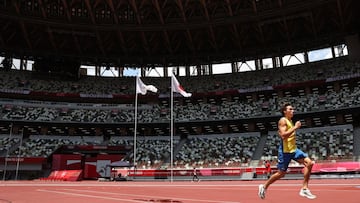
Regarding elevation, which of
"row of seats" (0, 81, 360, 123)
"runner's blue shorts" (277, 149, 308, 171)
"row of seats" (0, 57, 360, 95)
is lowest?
"runner's blue shorts" (277, 149, 308, 171)

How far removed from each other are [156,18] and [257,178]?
28.5 m

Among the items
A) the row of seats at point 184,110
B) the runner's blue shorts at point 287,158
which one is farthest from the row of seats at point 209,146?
the runner's blue shorts at point 287,158

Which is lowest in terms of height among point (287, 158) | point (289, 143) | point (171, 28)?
point (287, 158)

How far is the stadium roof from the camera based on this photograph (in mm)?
45688

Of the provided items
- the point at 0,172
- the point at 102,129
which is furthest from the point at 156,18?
the point at 0,172

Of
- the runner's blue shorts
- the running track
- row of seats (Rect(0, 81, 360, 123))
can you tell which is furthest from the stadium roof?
the runner's blue shorts

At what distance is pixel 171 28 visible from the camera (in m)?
48.8

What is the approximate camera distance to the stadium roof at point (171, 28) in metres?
45.7

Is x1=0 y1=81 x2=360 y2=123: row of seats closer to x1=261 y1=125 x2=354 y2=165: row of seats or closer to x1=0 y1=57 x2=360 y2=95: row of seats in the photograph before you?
x1=0 y1=57 x2=360 y2=95: row of seats

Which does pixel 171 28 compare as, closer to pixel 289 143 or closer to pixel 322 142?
pixel 322 142

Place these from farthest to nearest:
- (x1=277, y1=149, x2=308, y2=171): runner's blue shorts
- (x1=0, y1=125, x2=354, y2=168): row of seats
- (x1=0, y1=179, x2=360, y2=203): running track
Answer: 1. (x1=0, y1=125, x2=354, y2=168): row of seats
2. (x1=0, y1=179, x2=360, y2=203): running track
3. (x1=277, y1=149, x2=308, y2=171): runner's blue shorts

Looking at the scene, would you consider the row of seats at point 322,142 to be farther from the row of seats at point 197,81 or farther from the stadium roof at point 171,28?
the stadium roof at point 171,28

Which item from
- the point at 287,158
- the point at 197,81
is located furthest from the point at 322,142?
the point at 287,158

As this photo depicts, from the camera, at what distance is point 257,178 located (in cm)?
3559
